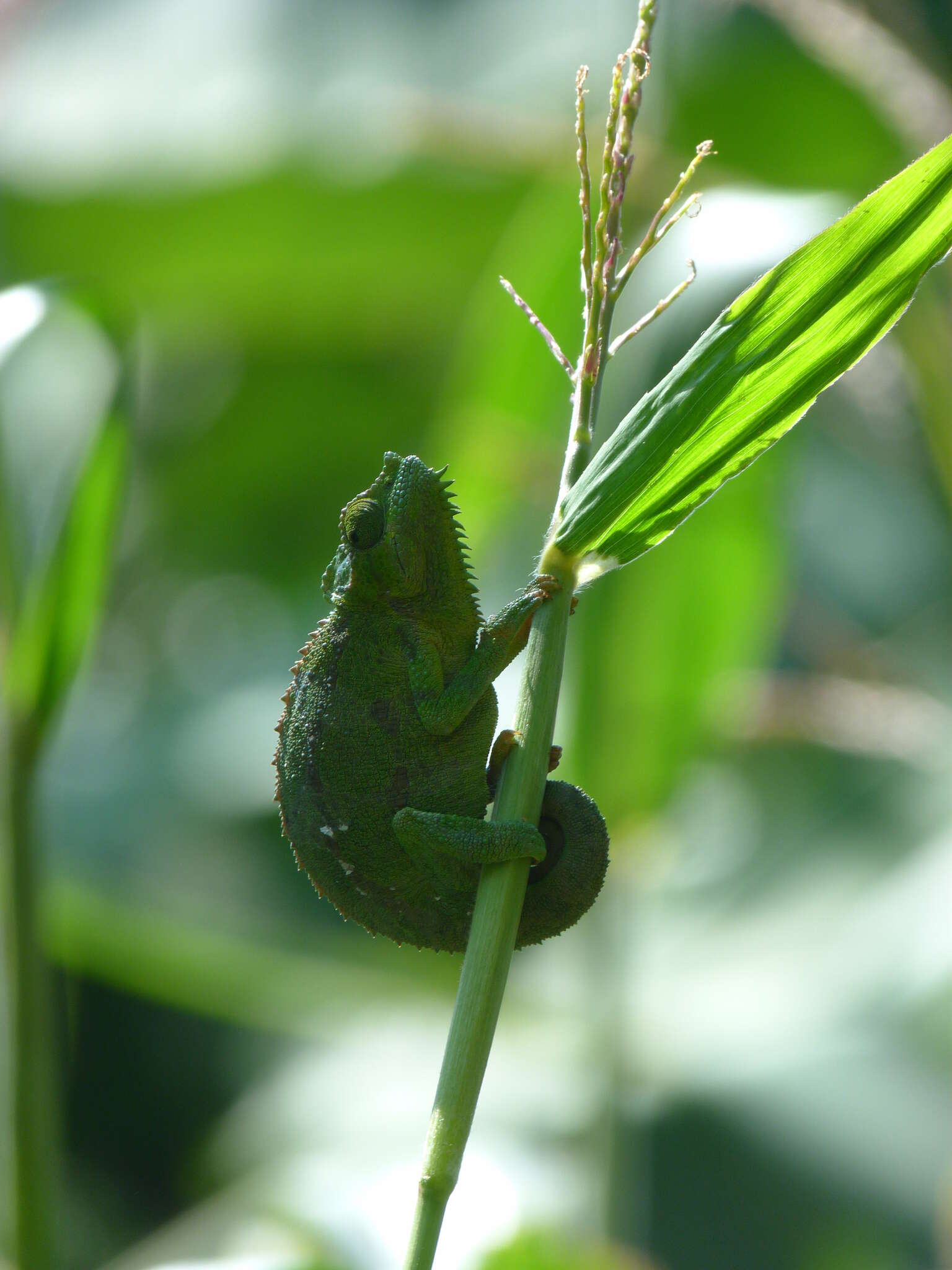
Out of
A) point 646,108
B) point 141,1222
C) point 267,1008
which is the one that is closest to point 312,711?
point 646,108

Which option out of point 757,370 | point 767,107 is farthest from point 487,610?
point 767,107

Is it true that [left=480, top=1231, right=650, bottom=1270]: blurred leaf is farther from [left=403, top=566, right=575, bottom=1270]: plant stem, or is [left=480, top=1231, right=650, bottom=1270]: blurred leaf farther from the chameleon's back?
[left=403, top=566, right=575, bottom=1270]: plant stem

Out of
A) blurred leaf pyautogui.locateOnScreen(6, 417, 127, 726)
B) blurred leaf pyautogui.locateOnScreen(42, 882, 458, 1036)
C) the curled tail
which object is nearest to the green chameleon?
the curled tail

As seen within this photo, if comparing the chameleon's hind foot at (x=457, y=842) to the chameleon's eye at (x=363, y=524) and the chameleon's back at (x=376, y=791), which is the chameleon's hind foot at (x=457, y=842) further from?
the chameleon's eye at (x=363, y=524)

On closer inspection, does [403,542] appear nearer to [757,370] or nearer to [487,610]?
[757,370]

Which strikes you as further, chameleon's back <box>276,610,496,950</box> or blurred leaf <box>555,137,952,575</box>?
chameleon's back <box>276,610,496,950</box>
